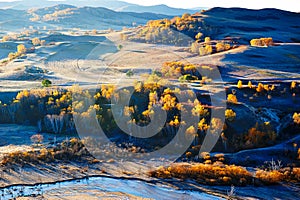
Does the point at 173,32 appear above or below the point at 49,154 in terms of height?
above

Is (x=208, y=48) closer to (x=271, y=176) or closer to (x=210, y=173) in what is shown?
(x=210, y=173)

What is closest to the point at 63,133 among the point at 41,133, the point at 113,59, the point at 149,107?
the point at 41,133

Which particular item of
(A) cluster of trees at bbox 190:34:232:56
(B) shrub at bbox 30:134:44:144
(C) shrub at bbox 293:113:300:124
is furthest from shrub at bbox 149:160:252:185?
(A) cluster of trees at bbox 190:34:232:56

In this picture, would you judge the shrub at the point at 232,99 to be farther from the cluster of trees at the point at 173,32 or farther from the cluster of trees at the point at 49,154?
the cluster of trees at the point at 173,32

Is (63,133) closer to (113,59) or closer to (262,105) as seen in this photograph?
(262,105)

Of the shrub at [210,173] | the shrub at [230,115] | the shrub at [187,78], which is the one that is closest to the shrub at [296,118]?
the shrub at [230,115]

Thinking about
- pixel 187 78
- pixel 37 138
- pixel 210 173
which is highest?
pixel 187 78

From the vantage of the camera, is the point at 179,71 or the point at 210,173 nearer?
the point at 210,173

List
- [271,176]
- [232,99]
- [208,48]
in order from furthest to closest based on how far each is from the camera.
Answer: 1. [208,48]
2. [232,99]
3. [271,176]

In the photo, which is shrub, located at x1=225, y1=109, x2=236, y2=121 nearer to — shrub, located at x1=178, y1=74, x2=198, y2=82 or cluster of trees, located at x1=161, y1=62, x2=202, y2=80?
shrub, located at x1=178, y1=74, x2=198, y2=82

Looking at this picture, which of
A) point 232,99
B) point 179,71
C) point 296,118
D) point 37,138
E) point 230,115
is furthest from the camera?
point 179,71

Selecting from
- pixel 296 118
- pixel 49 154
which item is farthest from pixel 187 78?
pixel 49 154
